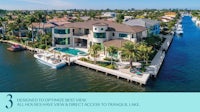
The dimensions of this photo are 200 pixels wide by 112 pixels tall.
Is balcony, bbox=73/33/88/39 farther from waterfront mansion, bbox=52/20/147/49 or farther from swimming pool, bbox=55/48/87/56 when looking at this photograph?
swimming pool, bbox=55/48/87/56

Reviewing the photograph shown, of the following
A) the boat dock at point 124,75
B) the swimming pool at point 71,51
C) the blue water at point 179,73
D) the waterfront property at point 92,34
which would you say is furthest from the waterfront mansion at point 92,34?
the boat dock at point 124,75

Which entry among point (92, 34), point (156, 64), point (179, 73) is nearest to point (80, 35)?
point (92, 34)

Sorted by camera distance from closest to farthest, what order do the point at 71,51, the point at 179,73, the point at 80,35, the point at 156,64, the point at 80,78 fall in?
the point at 80,78 → the point at 179,73 → the point at 156,64 → the point at 71,51 → the point at 80,35

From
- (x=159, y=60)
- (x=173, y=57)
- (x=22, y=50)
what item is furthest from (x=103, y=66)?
(x=22, y=50)

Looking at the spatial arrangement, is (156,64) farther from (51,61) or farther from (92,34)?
→ (51,61)

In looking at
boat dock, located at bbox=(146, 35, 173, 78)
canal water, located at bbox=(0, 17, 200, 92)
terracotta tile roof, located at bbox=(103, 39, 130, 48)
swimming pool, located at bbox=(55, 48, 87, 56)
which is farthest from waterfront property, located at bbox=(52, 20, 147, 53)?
canal water, located at bbox=(0, 17, 200, 92)

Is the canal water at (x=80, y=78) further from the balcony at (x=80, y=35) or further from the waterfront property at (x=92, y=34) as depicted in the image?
the balcony at (x=80, y=35)
